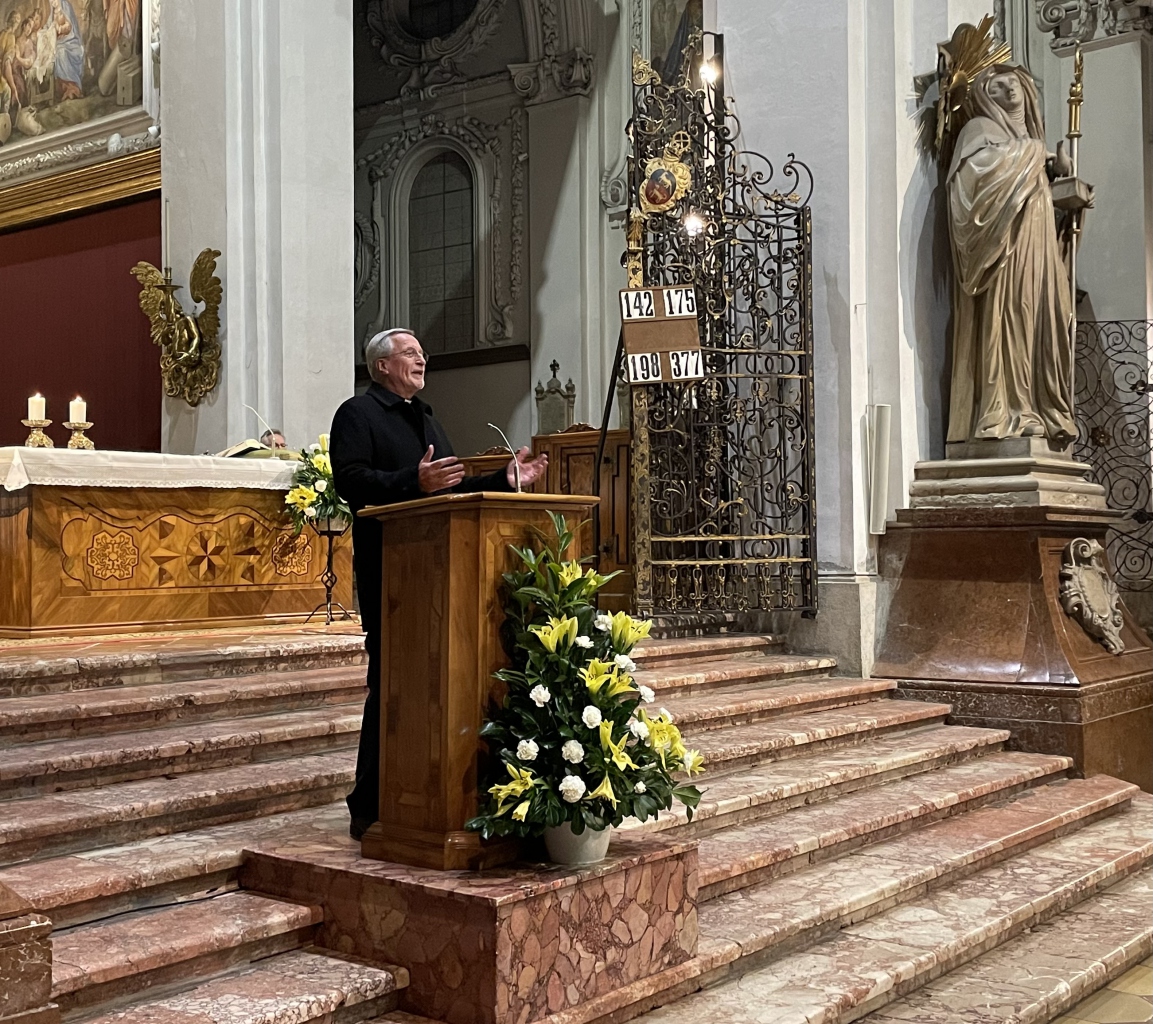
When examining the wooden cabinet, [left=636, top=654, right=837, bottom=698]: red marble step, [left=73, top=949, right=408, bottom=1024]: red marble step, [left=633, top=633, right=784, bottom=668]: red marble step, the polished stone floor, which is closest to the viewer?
[left=73, top=949, right=408, bottom=1024]: red marble step

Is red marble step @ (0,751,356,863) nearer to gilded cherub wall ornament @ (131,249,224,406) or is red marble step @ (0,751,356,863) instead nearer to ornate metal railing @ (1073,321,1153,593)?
gilded cherub wall ornament @ (131,249,224,406)

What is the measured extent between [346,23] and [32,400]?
12.4ft

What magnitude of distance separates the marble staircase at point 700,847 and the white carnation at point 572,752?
1.68ft

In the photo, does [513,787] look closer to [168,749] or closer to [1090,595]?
[168,749]

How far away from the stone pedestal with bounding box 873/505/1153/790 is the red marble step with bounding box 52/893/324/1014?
462 cm

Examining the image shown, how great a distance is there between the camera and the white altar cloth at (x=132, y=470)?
657 cm

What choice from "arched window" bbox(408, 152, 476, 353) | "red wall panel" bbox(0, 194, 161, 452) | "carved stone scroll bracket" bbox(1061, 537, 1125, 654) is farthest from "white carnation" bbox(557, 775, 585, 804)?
"arched window" bbox(408, 152, 476, 353)

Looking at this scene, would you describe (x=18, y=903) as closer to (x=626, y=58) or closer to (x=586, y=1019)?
(x=586, y=1019)

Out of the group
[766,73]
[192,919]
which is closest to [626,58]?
[766,73]

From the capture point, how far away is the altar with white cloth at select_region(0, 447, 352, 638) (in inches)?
264

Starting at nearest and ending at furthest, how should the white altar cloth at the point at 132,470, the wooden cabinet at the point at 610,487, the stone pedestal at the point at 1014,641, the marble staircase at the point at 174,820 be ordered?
1. the marble staircase at the point at 174,820
2. the white altar cloth at the point at 132,470
3. the stone pedestal at the point at 1014,641
4. the wooden cabinet at the point at 610,487

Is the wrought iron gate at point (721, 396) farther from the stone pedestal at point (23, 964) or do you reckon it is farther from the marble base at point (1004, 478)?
the stone pedestal at point (23, 964)

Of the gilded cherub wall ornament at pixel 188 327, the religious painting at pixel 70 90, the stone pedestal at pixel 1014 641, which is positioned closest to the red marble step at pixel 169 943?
the stone pedestal at pixel 1014 641

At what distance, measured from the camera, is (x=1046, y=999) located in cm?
425
